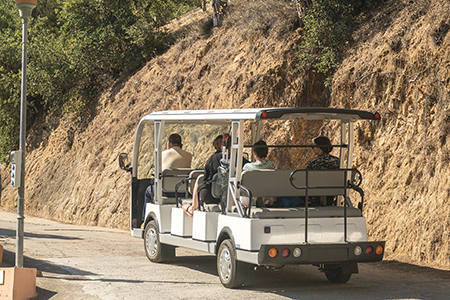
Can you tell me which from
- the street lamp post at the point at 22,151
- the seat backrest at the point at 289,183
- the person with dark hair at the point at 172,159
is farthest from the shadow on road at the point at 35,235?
the seat backrest at the point at 289,183

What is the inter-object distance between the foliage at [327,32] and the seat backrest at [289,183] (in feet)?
23.1

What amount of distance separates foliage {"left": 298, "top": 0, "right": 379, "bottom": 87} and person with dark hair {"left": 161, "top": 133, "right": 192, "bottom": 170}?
5305mm

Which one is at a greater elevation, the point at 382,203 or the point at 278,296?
the point at 382,203

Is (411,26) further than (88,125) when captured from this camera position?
No

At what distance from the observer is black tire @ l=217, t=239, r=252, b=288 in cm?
806

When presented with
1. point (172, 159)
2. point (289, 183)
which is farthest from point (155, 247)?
point (289, 183)

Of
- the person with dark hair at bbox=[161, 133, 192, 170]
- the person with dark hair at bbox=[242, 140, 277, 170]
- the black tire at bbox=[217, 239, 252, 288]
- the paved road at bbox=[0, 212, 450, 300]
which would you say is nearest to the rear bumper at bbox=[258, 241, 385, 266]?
the paved road at bbox=[0, 212, 450, 300]

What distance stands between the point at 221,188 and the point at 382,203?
4399 millimetres

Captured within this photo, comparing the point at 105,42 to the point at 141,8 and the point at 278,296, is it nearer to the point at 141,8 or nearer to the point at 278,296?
the point at 141,8

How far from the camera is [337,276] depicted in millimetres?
8781

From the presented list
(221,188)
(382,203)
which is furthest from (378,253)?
(382,203)

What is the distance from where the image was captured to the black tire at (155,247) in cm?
1041

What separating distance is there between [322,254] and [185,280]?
226 centimetres

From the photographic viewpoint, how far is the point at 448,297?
761cm
